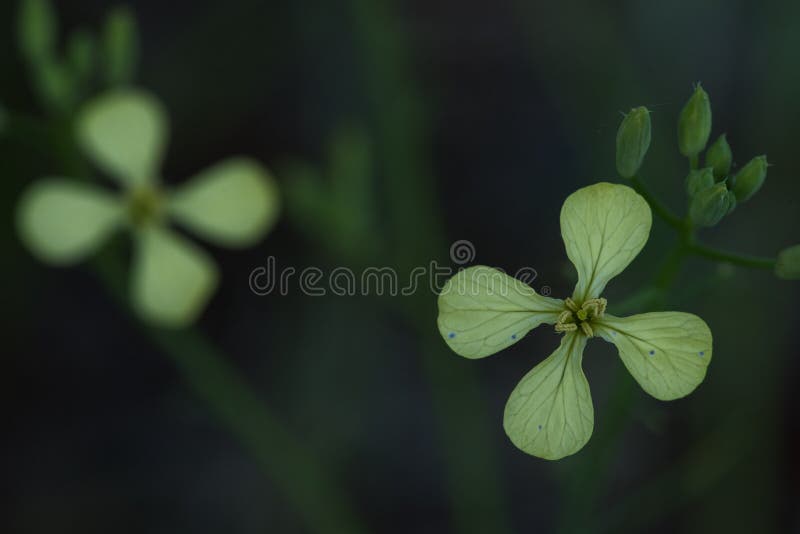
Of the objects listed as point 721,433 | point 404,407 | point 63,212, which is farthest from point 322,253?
point 721,433

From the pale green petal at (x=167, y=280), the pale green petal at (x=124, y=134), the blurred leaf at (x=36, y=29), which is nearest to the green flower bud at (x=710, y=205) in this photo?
the pale green petal at (x=167, y=280)

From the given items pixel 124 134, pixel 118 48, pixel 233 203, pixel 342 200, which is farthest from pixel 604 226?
pixel 124 134

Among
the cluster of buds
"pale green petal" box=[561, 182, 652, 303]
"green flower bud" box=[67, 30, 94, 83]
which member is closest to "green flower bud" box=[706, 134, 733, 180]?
the cluster of buds

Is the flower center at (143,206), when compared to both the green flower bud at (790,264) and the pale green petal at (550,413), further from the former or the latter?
the green flower bud at (790,264)

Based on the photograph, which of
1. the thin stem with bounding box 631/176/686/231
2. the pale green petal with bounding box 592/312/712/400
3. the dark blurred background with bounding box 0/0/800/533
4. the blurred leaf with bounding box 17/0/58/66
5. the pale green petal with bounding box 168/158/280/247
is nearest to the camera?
the pale green petal with bounding box 592/312/712/400

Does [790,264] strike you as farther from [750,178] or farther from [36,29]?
[36,29]

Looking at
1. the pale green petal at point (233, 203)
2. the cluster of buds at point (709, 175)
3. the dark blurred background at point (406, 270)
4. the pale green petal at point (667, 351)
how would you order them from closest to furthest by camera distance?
1. the pale green petal at point (667, 351)
2. the cluster of buds at point (709, 175)
3. the pale green petal at point (233, 203)
4. the dark blurred background at point (406, 270)

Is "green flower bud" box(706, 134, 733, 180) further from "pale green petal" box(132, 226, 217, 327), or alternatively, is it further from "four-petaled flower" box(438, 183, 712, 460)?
"pale green petal" box(132, 226, 217, 327)
